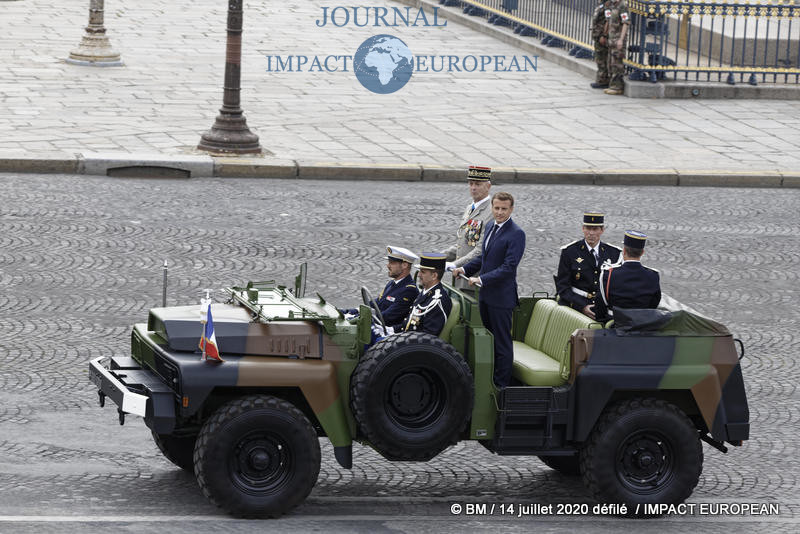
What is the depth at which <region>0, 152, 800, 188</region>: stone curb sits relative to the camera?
17219 millimetres

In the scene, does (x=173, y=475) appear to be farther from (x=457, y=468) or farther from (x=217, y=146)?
(x=217, y=146)

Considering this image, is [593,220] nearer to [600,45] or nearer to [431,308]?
[431,308]

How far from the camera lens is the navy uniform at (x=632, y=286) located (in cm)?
849

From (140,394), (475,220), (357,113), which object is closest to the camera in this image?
(140,394)

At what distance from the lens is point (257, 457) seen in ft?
25.3

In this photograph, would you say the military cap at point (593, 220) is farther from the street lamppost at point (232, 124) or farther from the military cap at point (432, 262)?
the street lamppost at point (232, 124)

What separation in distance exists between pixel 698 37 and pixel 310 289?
606 inches

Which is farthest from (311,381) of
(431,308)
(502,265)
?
(502,265)

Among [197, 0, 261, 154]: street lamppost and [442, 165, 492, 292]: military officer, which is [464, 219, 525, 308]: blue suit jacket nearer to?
[442, 165, 492, 292]: military officer

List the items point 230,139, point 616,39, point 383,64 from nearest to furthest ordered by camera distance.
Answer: point 230,139 → point 616,39 → point 383,64

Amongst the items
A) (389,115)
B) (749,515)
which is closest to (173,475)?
(749,515)

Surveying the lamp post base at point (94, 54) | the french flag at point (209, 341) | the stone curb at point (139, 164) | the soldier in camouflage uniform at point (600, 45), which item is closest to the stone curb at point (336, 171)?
the stone curb at point (139, 164)

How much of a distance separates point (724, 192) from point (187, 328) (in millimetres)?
11730

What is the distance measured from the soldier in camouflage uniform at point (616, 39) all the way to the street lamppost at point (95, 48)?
843 centimetres
